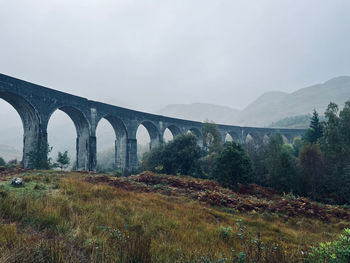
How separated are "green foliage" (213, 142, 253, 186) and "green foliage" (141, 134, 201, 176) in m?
4.84

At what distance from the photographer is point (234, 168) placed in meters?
18.0

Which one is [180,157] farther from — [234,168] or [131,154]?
[131,154]

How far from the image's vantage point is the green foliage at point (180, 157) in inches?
903

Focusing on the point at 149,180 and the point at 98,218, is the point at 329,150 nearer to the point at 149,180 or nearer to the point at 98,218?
the point at 149,180

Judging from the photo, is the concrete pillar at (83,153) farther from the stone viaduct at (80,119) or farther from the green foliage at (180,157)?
the green foliage at (180,157)

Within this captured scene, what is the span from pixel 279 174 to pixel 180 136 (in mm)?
12146

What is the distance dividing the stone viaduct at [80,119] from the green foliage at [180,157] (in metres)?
7.68

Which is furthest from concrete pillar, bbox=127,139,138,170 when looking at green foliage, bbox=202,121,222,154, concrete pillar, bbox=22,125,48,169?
green foliage, bbox=202,121,222,154

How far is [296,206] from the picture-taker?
11758mm

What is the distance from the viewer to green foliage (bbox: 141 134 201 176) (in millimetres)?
22938

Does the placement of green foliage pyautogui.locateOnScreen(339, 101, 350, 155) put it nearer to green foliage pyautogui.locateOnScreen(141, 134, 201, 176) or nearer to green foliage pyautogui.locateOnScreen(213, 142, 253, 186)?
green foliage pyautogui.locateOnScreen(213, 142, 253, 186)

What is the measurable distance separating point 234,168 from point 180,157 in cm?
708

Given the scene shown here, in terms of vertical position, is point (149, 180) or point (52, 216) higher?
point (52, 216)

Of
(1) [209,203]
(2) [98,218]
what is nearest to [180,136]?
(1) [209,203]
